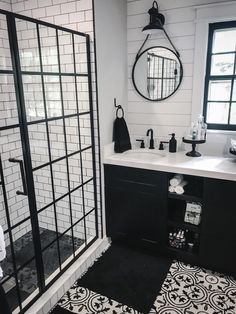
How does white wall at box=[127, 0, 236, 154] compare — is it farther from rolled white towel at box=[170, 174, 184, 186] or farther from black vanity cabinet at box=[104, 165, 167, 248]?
black vanity cabinet at box=[104, 165, 167, 248]

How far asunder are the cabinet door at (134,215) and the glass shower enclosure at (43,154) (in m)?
0.18

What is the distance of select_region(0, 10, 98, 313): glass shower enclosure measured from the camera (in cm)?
166

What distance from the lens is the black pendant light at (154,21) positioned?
7.46 feet

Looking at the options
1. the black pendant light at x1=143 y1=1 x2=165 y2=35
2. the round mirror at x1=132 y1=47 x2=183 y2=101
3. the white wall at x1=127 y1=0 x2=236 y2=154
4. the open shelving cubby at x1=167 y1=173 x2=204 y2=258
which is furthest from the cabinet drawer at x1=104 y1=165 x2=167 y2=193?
the black pendant light at x1=143 y1=1 x2=165 y2=35

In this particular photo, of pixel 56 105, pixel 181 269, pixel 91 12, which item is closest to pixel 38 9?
pixel 91 12

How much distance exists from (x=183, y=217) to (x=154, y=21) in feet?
6.01

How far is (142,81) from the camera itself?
2693 millimetres

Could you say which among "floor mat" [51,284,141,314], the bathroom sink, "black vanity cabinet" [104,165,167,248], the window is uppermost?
the window

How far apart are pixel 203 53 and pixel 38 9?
1.56 meters

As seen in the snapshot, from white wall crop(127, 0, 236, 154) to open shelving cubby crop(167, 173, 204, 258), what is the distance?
461mm

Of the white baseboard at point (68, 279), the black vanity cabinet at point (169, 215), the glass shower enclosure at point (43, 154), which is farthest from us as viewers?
the black vanity cabinet at point (169, 215)

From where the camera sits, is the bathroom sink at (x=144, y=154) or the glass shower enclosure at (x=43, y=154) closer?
the glass shower enclosure at (x=43, y=154)

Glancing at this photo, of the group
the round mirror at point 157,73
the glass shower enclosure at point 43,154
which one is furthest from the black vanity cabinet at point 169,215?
the round mirror at point 157,73

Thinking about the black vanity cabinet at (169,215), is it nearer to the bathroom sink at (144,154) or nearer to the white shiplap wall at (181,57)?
the bathroom sink at (144,154)
